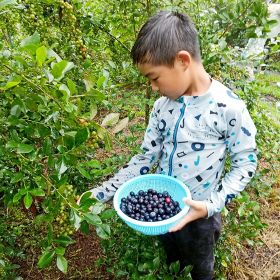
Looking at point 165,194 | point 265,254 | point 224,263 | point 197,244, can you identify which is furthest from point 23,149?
point 265,254

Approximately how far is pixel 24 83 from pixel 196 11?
1260 millimetres

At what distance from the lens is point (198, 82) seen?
139cm

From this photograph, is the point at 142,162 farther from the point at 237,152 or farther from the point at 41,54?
the point at 41,54

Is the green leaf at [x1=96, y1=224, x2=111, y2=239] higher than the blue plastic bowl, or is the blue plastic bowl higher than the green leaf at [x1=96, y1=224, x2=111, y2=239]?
the green leaf at [x1=96, y1=224, x2=111, y2=239]

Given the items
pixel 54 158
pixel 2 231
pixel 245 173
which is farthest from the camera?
pixel 2 231

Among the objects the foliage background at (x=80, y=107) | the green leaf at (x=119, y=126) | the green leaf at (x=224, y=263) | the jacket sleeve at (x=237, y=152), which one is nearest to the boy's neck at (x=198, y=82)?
the jacket sleeve at (x=237, y=152)

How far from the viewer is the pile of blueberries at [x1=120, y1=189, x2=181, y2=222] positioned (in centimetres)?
139

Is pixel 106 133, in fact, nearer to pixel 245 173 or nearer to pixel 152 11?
pixel 245 173

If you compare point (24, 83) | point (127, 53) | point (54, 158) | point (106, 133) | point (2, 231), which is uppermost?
point (24, 83)

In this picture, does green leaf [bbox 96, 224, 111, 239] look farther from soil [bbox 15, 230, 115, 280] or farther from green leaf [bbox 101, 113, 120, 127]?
soil [bbox 15, 230, 115, 280]

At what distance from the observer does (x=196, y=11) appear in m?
1.93

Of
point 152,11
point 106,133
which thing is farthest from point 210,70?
point 106,133

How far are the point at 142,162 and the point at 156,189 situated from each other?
131 mm

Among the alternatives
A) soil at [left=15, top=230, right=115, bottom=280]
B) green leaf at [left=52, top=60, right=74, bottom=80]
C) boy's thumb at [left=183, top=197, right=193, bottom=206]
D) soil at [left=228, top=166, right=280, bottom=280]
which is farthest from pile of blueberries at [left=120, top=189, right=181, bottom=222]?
soil at [left=228, top=166, right=280, bottom=280]
